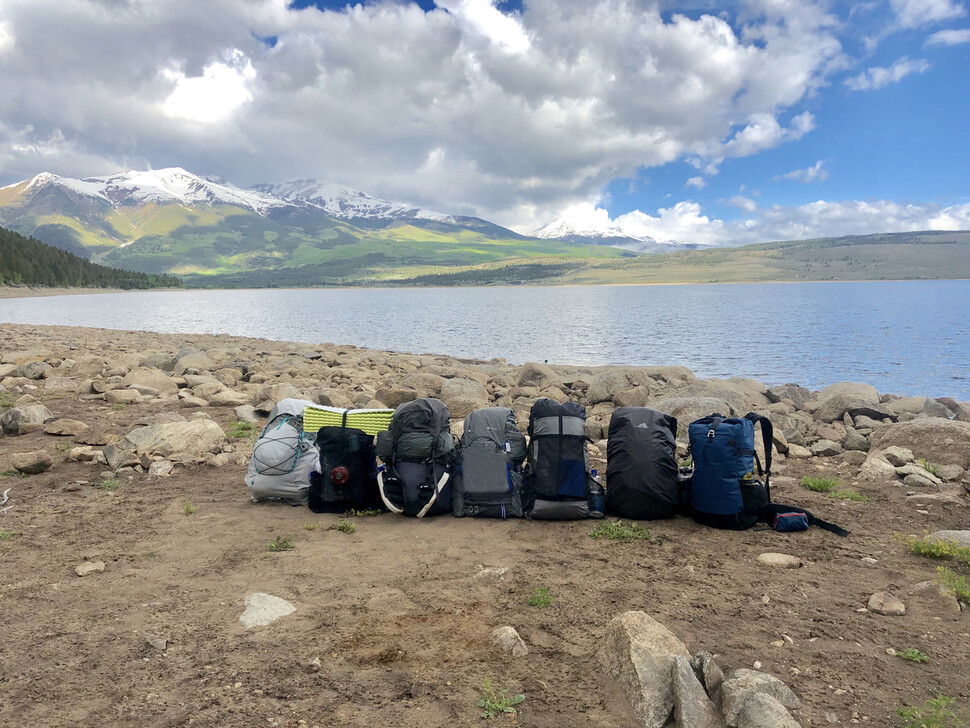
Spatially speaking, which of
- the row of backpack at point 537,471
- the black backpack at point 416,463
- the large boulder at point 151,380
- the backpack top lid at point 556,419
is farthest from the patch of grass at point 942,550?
the large boulder at point 151,380

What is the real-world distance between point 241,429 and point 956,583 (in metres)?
11.6

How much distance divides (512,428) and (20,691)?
5604mm

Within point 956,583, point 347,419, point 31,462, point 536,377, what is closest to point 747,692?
point 956,583

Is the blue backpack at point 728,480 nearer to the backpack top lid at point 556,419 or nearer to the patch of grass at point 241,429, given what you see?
the backpack top lid at point 556,419

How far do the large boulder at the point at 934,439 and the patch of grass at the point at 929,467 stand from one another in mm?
198

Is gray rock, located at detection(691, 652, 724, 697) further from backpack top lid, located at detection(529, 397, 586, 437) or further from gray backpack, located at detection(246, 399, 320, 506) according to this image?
gray backpack, located at detection(246, 399, 320, 506)

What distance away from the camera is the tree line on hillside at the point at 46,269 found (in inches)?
4400

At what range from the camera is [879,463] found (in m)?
9.25

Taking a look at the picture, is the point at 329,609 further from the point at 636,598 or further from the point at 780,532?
the point at 780,532

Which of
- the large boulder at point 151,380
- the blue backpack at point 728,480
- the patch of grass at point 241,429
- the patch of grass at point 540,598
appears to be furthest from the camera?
the large boulder at point 151,380

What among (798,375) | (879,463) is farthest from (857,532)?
(798,375)

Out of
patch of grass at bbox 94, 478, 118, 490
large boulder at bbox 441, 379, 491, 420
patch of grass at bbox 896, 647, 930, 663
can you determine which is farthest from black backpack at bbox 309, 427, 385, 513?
large boulder at bbox 441, 379, 491, 420

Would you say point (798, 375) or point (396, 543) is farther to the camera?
point (798, 375)

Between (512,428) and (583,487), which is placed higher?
(512,428)
